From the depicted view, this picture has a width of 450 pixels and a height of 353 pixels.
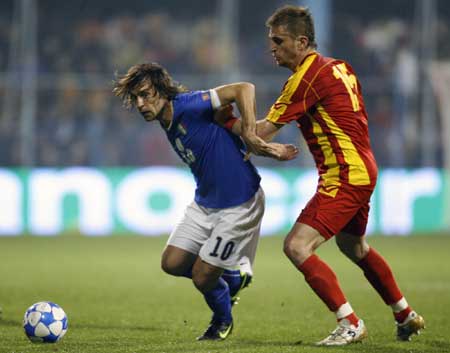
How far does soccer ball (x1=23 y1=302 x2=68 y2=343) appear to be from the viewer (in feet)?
21.4

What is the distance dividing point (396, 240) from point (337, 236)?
1014cm

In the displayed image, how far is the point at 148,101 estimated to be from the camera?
674 centimetres

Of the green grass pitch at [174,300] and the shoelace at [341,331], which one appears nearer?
the shoelace at [341,331]

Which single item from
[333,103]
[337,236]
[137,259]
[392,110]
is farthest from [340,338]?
[392,110]

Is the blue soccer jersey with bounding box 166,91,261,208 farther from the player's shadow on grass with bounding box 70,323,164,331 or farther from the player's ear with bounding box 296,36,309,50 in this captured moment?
the player's shadow on grass with bounding box 70,323,164,331

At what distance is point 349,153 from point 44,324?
231 centimetres

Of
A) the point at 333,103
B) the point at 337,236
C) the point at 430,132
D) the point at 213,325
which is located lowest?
the point at 430,132

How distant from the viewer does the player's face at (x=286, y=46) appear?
6441mm

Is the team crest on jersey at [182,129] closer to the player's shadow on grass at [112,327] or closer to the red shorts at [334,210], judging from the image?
the red shorts at [334,210]

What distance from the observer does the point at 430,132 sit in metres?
19.2

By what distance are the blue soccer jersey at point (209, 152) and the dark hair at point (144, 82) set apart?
98mm

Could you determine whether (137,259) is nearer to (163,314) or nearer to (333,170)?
(163,314)

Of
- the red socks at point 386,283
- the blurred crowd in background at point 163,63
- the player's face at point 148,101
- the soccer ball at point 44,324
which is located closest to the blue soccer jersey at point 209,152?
the player's face at point 148,101

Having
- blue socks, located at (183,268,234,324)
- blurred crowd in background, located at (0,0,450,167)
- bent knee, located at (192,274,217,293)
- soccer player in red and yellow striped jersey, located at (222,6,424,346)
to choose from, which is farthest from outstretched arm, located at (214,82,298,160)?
blurred crowd in background, located at (0,0,450,167)
